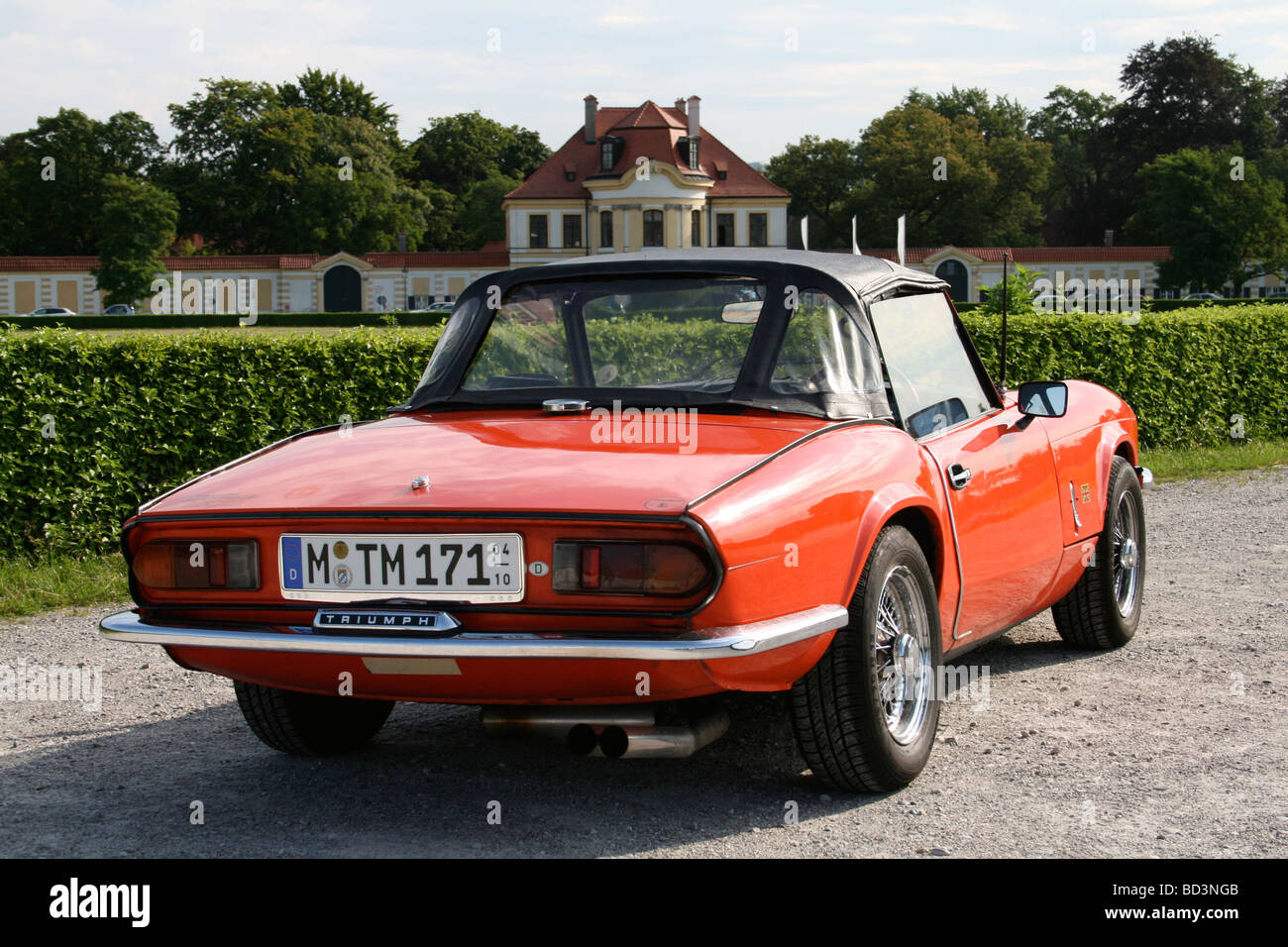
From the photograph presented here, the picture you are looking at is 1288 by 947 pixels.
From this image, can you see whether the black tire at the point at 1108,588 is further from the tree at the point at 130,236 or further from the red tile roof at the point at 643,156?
the red tile roof at the point at 643,156

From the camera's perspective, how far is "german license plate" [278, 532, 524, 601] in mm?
3547

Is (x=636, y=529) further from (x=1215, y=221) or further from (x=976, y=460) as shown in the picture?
(x=1215, y=221)

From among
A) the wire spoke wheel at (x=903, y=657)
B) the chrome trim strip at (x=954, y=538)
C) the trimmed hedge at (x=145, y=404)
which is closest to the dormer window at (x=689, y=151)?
the trimmed hedge at (x=145, y=404)

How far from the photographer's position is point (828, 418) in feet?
14.1

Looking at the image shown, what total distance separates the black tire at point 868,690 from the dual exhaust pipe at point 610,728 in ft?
1.03

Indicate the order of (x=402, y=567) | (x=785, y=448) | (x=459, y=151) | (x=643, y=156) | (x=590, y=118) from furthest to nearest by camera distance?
(x=459, y=151) < (x=590, y=118) < (x=643, y=156) < (x=785, y=448) < (x=402, y=567)

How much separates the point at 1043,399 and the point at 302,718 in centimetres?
301

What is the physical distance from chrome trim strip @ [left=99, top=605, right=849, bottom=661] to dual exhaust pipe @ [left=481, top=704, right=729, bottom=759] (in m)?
0.32

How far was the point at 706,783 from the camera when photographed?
4.44m

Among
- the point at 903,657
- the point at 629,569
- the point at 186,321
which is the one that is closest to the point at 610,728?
the point at 629,569

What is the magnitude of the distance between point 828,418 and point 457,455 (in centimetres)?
114

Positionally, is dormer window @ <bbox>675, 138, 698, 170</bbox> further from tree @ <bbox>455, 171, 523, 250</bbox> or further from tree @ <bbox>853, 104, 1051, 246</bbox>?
tree @ <bbox>455, 171, 523, 250</bbox>

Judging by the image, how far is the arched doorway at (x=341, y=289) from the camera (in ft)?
274
